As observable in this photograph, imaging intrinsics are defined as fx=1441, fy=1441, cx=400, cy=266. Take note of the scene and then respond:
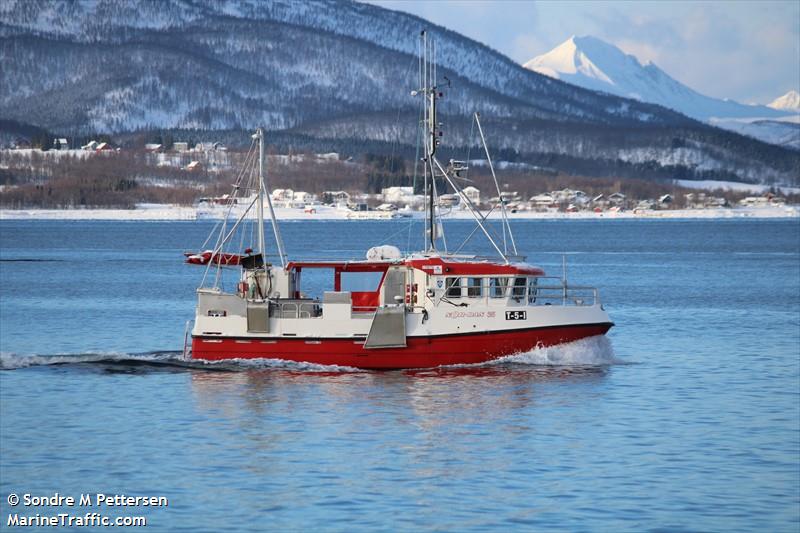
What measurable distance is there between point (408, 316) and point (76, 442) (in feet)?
A: 43.2

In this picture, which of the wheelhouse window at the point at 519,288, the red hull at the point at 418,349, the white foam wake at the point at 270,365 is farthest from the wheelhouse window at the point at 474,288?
the white foam wake at the point at 270,365

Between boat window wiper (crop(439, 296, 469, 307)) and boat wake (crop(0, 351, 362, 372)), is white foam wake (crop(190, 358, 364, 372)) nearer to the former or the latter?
boat wake (crop(0, 351, 362, 372))

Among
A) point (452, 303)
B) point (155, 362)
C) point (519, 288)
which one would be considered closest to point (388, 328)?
point (452, 303)

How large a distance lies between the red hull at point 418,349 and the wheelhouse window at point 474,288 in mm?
1315

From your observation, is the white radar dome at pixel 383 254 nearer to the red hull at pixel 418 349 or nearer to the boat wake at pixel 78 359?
the red hull at pixel 418 349

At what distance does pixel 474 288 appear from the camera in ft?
148

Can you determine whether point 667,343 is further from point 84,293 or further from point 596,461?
point 84,293

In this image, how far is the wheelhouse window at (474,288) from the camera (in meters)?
45.2

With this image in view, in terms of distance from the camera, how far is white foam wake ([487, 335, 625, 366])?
45.2 metres

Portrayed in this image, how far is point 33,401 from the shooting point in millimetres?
40344

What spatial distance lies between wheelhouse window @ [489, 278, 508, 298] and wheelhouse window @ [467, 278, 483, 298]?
346 mm

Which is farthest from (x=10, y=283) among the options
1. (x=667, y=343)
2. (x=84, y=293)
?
(x=667, y=343)

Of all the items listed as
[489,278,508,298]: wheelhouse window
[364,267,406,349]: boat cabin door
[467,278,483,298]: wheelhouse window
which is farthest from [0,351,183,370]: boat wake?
[489,278,508,298]: wheelhouse window

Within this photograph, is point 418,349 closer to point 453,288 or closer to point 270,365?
point 453,288
